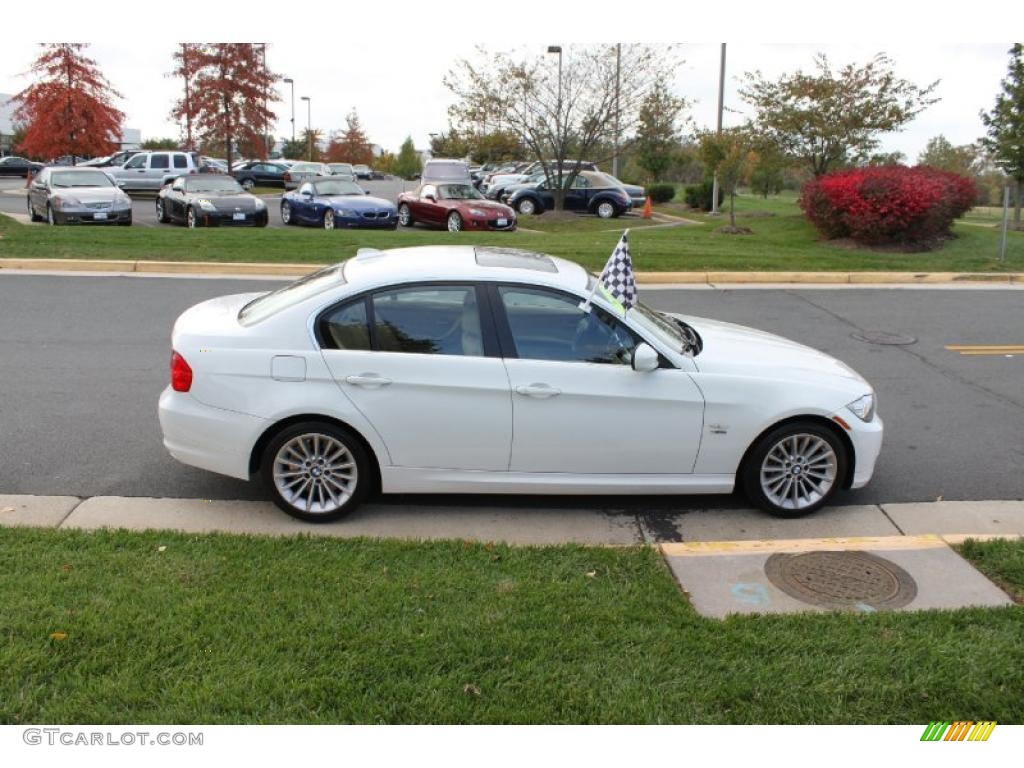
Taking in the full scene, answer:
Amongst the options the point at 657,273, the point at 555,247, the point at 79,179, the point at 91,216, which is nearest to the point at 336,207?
the point at 91,216

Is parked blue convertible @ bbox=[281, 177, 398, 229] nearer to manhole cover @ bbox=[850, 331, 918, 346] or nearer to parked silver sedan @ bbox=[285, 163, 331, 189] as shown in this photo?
manhole cover @ bbox=[850, 331, 918, 346]

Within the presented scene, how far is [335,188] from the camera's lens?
22.7m

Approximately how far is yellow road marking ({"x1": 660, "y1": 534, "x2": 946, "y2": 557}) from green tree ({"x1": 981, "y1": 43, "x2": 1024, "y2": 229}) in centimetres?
2038

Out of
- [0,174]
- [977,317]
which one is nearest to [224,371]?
[977,317]

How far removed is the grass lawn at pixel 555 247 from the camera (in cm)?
1523

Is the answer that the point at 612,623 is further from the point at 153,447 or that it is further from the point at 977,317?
the point at 977,317

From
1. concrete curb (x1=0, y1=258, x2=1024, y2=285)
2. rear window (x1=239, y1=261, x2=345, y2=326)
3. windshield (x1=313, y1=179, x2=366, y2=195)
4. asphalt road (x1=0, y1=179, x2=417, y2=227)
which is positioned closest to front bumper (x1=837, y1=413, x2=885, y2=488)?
rear window (x1=239, y1=261, x2=345, y2=326)

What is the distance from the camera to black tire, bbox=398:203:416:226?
23562mm

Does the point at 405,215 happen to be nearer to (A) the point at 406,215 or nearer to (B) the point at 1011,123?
(A) the point at 406,215

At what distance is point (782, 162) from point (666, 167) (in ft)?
60.1

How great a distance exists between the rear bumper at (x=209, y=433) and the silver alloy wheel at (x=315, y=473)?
203 mm

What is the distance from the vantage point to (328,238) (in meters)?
17.6

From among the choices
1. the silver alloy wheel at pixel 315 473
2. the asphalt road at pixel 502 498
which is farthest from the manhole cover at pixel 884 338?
the silver alloy wheel at pixel 315 473

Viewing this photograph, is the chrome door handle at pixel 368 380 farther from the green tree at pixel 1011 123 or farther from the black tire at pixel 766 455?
the green tree at pixel 1011 123
